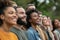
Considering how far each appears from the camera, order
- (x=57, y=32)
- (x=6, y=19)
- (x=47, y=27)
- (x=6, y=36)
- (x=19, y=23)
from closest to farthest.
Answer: (x=6, y=36), (x=6, y=19), (x=19, y=23), (x=47, y=27), (x=57, y=32)

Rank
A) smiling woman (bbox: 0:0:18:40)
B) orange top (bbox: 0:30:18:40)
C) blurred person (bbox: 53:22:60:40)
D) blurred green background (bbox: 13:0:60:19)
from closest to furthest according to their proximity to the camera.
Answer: orange top (bbox: 0:30:18:40), smiling woman (bbox: 0:0:18:40), blurred person (bbox: 53:22:60:40), blurred green background (bbox: 13:0:60:19)

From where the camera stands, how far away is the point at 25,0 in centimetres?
1778

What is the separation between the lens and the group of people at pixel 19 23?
6.19 metres

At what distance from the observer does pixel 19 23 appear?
718 centimetres

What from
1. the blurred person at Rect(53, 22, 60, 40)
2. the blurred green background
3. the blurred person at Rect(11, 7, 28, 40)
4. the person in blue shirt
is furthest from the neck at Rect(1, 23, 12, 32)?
the blurred green background

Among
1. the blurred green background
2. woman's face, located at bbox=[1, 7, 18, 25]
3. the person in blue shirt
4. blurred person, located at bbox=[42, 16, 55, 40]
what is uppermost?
woman's face, located at bbox=[1, 7, 18, 25]

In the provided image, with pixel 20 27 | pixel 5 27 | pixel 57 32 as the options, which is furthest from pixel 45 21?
pixel 5 27

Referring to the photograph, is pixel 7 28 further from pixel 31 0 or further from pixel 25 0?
pixel 31 0

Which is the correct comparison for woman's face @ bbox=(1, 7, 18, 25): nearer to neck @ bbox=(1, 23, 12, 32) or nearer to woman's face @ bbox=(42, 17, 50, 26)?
neck @ bbox=(1, 23, 12, 32)

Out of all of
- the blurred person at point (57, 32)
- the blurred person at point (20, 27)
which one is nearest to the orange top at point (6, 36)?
the blurred person at point (20, 27)

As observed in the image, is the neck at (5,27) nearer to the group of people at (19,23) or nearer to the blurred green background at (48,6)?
the group of people at (19,23)

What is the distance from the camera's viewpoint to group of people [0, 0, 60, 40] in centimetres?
619

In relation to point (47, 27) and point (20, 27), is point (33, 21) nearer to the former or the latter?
point (20, 27)

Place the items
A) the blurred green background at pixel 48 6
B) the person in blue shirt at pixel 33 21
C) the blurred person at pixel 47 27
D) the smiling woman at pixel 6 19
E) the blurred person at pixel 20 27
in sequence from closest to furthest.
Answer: the smiling woman at pixel 6 19 < the blurred person at pixel 20 27 < the person in blue shirt at pixel 33 21 < the blurred person at pixel 47 27 < the blurred green background at pixel 48 6
